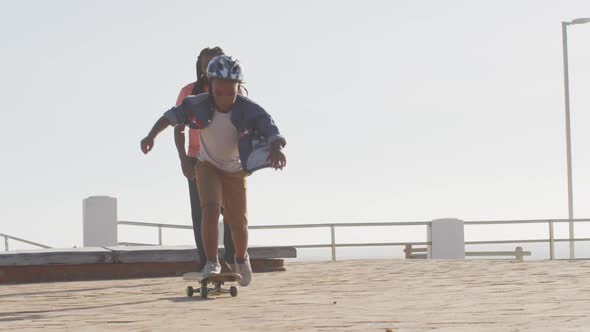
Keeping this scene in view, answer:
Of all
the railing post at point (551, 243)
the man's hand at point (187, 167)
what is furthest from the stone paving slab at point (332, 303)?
the railing post at point (551, 243)

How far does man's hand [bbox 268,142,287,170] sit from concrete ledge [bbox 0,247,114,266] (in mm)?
4133

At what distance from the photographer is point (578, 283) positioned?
955cm

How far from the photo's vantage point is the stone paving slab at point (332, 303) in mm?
6184

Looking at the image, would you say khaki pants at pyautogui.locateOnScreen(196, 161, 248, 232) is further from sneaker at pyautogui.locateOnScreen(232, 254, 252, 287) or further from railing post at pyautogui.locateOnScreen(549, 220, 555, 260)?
railing post at pyautogui.locateOnScreen(549, 220, 555, 260)

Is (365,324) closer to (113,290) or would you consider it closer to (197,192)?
(197,192)

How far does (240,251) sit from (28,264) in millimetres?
3768

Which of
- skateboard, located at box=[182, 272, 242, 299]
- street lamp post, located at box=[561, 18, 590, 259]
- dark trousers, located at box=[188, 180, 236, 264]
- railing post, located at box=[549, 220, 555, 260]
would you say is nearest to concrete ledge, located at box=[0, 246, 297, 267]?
dark trousers, located at box=[188, 180, 236, 264]

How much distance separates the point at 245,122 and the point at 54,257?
4.19m

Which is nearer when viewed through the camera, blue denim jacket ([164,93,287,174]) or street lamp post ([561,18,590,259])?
blue denim jacket ([164,93,287,174])

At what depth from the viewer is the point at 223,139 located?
338 inches

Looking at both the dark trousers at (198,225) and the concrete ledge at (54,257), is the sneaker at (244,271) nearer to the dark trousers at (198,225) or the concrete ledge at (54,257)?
the dark trousers at (198,225)

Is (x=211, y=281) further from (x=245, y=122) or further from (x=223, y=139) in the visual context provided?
(x=245, y=122)

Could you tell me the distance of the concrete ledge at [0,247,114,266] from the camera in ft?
38.7

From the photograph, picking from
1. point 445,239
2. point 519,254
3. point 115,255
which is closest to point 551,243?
point 445,239
